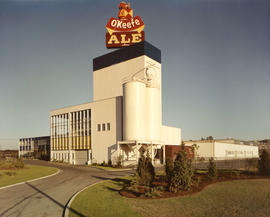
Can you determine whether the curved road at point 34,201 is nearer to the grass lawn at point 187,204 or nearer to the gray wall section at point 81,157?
the grass lawn at point 187,204

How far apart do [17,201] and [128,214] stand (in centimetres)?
819

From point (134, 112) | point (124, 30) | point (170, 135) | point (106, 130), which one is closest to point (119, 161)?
point (106, 130)

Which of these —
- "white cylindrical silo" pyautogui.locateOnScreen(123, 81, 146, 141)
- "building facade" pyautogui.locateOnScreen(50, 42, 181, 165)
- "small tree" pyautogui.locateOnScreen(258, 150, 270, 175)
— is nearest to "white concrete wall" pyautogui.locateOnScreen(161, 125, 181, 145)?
"building facade" pyautogui.locateOnScreen(50, 42, 181, 165)

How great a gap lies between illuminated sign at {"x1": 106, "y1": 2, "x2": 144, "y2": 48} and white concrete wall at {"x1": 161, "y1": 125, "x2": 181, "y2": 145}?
2257 centimetres

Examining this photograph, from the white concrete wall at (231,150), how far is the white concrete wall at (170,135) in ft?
55.3

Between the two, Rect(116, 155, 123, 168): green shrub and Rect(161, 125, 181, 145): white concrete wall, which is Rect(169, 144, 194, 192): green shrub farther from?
Rect(161, 125, 181, 145): white concrete wall

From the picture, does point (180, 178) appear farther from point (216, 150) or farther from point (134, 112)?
point (216, 150)

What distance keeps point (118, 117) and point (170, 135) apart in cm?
1872

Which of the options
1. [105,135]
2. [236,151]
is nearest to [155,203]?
[105,135]

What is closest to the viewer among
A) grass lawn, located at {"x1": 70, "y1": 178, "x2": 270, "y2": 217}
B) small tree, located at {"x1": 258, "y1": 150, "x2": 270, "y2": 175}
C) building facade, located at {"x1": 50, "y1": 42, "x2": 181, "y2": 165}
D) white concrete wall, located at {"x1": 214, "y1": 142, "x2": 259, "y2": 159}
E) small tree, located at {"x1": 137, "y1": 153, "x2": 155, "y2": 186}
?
grass lawn, located at {"x1": 70, "y1": 178, "x2": 270, "y2": 217}

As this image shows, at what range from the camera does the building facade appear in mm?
46000

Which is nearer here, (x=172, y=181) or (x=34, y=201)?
(x=34, y=201)

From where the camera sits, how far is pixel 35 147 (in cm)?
7506

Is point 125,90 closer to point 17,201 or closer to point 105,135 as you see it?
point 105,135
